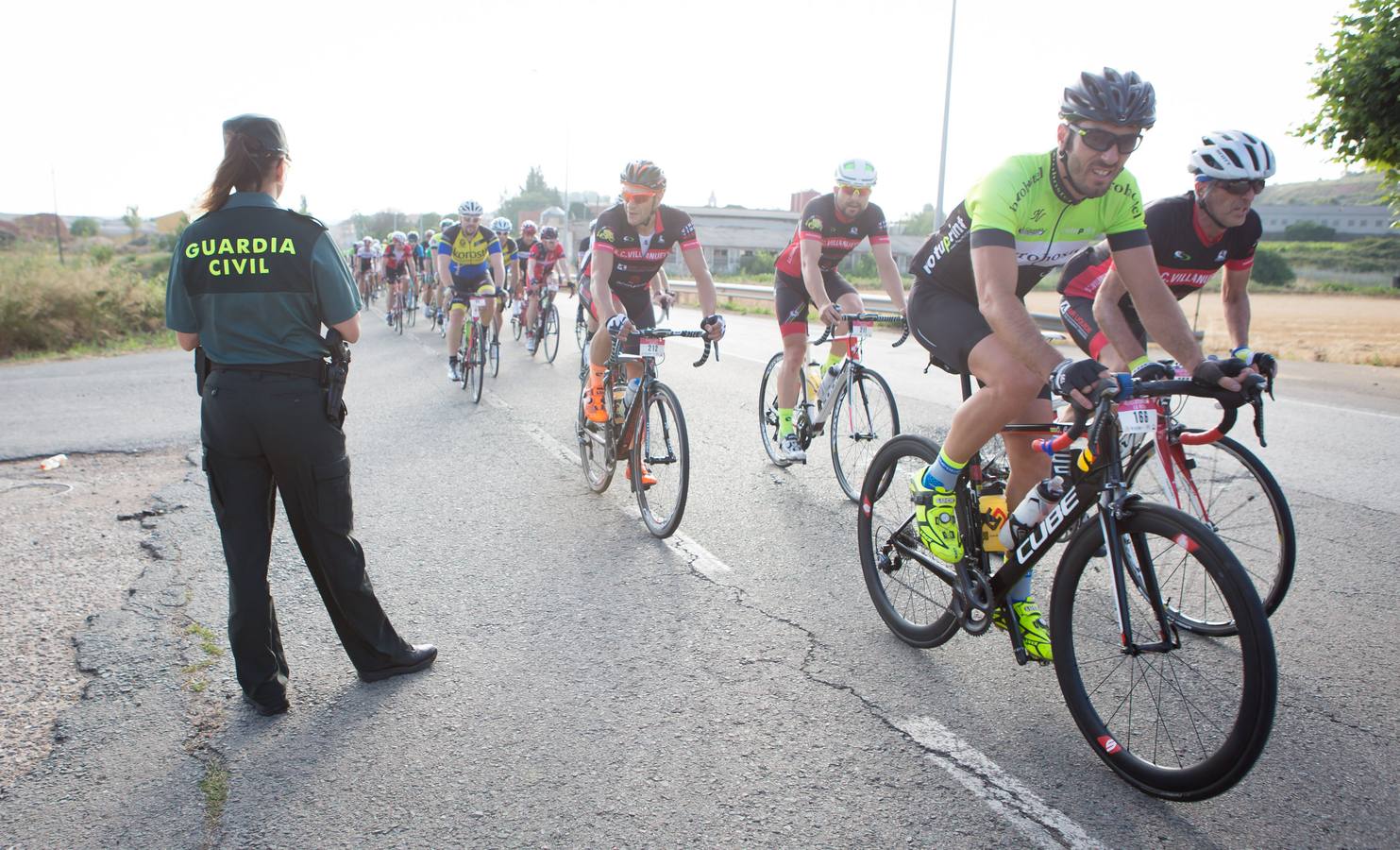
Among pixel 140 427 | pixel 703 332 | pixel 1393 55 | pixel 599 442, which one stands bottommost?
pixel 140 427

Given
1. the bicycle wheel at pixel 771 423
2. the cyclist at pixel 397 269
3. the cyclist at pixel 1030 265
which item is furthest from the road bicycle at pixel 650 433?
the cyclist at pixel 397 269

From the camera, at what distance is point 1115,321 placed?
173 inches

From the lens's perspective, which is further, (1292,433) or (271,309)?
(1292,433)

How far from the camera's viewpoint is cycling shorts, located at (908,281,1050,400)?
12.0 ft

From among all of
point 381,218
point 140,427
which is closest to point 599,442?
point 140,427

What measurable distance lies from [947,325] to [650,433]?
2.46 meters

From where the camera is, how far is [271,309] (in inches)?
128

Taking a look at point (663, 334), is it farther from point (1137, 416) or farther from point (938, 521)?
point (1137, 416)

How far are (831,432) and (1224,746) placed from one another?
4149mm

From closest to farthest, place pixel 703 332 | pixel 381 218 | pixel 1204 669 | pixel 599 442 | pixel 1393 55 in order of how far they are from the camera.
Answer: pixel 1204 669 < pixel 703 332 < pixel 599 442 < pixel 1393 55 < pixel 381 218

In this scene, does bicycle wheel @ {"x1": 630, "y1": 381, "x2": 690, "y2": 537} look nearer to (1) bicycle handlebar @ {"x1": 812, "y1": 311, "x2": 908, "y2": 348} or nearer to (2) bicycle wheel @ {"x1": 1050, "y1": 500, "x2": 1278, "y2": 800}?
(1) bicycle handlebar @ {"x1": 812, "y1": 311, "x2": 908, "y2": 348}

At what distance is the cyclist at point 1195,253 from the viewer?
14.3ft

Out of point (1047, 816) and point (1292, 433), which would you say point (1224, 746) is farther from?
point (1292, 433)

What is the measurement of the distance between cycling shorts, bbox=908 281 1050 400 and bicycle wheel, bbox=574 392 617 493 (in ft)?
8.91
